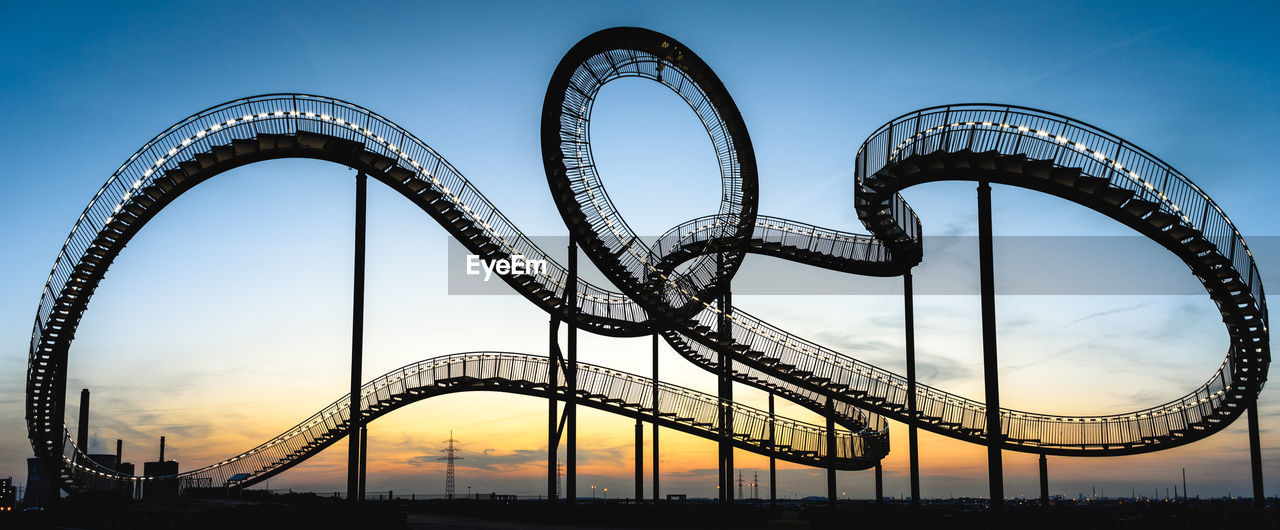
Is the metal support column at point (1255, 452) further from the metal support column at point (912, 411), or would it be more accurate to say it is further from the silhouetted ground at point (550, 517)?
the metal support column at point (912, 411)

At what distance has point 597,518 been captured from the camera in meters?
23.1

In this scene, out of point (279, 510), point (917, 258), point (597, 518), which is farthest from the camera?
point (917, 258)

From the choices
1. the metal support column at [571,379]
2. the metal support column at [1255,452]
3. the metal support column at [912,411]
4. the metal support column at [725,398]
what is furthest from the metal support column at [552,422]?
the metal support column at [1255,452]

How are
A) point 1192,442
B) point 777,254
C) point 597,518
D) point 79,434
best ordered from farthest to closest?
point 79,434 < point 777,254 < point 1192,442 < point 597,518

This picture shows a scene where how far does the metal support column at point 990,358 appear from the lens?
62.0ft

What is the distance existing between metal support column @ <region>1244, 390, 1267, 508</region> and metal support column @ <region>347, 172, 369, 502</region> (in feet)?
80.4

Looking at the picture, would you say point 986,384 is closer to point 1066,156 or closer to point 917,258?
point 1066,156

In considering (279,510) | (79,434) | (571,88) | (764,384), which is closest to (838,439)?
(764,384)

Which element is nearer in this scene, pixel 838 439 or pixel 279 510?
pixel 279 510

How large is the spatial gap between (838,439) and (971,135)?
998 centimetres

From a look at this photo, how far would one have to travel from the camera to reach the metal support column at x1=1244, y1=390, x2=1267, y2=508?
26156 millimetres

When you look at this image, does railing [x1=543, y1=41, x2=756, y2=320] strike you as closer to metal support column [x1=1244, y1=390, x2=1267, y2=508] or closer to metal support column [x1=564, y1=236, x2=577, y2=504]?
metal support column [x1=564, y1=236, x2=577, y2=504]

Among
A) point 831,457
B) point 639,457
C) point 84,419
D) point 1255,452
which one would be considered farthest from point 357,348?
point 1255,452

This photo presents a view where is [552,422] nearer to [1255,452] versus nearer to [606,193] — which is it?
[606,193]
